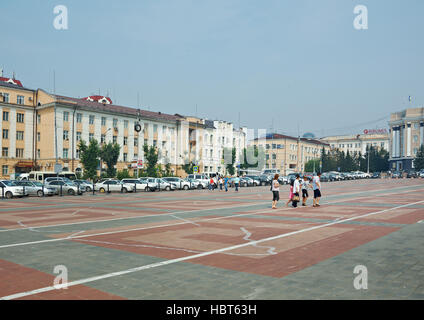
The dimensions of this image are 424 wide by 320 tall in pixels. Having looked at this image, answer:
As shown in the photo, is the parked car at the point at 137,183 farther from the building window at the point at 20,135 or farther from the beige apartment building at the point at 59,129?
the building window at the point at 20,135

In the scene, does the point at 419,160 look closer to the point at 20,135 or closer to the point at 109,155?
the point at 109,155

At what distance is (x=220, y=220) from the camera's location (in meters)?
15.1

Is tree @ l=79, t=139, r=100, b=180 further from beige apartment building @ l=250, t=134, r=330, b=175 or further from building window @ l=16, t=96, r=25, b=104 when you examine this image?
beige apartment building @ l=250, t=134, r=330, b=175

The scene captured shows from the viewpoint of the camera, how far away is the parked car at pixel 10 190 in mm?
32500

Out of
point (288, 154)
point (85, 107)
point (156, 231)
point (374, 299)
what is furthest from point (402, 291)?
point (288, 154)

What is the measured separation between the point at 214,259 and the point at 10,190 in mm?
29663

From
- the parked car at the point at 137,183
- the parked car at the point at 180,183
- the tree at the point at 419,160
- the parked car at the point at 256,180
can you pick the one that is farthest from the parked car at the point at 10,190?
the tree at the point at 419,160

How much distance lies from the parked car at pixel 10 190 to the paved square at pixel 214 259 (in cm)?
2033

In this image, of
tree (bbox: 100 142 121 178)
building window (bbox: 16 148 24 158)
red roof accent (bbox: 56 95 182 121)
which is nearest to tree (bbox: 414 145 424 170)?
red roof accent (bbox: 56 95 182 121)

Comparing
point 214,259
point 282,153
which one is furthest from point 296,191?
point 282,153

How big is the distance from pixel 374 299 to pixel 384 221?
950 cm

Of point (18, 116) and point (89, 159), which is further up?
point (18, 116)

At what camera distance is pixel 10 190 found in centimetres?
3253
